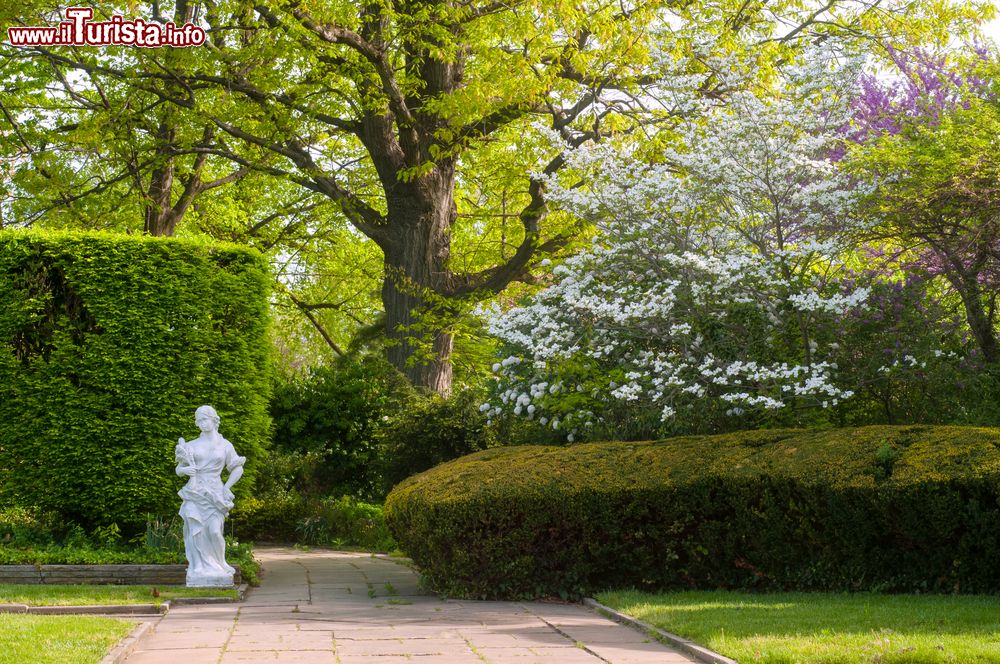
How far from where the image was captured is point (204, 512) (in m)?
9.71

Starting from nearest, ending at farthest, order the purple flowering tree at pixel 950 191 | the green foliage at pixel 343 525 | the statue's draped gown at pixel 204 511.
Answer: the statue's draped gown at pixel 204 511 < the purple flowering tree at pixel 950 191 < the green foliage at pixel 343 525

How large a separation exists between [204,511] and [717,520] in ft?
15.5

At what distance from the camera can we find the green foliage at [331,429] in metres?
16.0

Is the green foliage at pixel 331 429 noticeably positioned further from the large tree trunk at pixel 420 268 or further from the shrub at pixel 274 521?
the shrub at pixel 274 521

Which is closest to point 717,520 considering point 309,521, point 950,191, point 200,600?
point 950,191

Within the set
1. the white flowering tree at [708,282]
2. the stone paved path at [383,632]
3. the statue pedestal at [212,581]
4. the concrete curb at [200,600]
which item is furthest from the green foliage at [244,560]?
the white flowering tree at [708,282]

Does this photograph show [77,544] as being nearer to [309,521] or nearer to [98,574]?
[98,574]

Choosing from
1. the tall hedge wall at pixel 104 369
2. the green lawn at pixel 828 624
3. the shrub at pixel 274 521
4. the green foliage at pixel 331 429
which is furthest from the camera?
the green foliage at pixel 331 429

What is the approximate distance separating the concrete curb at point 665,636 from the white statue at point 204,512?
353cm

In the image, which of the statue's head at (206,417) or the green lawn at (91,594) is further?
the statue's head at (206,417)

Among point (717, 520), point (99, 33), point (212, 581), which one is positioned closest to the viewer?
point (717, 520)

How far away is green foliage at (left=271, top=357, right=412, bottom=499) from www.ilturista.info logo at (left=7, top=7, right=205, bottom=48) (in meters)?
5.64

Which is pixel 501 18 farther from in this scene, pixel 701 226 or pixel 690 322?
pixel 690 322

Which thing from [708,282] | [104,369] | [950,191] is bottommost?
[104,369]
